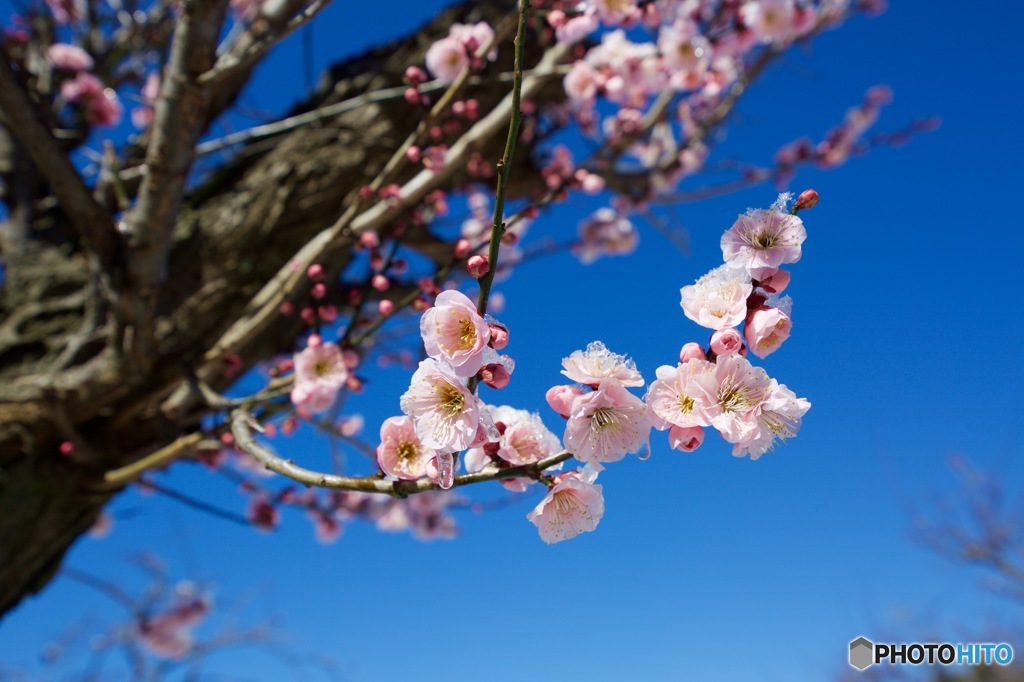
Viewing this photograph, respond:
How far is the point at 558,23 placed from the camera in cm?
232

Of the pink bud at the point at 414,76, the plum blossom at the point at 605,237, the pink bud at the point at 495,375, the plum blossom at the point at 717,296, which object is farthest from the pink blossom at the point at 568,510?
the plum blossom at the point at 605,237

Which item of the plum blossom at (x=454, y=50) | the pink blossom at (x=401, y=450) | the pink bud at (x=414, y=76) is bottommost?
the pink blossom at (x=401, y=450)

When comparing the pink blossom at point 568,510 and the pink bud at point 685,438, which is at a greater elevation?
the pink bud at point 685,438

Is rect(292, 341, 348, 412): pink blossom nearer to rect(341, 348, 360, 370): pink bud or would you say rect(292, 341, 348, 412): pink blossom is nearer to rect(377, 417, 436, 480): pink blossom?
rect(341, 348, 360, 370): pink bud

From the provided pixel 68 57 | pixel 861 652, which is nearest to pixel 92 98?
pixel 68 57

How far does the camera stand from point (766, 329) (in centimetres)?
87

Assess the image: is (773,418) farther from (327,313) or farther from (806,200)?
(327,313)

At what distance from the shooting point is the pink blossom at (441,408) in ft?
2.76

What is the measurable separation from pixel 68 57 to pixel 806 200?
11.9 feet

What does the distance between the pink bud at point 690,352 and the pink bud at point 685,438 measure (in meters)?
0.09

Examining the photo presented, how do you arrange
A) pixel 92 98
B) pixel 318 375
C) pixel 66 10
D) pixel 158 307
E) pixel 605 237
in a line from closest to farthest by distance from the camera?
pixel 318 375
pixel 158 307
pixel 92 98
pixel 66 10
pixel 605 237

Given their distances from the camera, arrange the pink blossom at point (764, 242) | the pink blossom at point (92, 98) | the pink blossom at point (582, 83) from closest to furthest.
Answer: the pink blossom at point (764, 242), the pink blossom at point (582, 83), the pink blossom at point (92, 98)

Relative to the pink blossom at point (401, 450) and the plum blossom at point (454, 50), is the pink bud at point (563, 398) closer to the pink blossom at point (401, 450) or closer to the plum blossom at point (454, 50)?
the pink blossom at point (401, 450)

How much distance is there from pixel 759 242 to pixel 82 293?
253 centimetres
